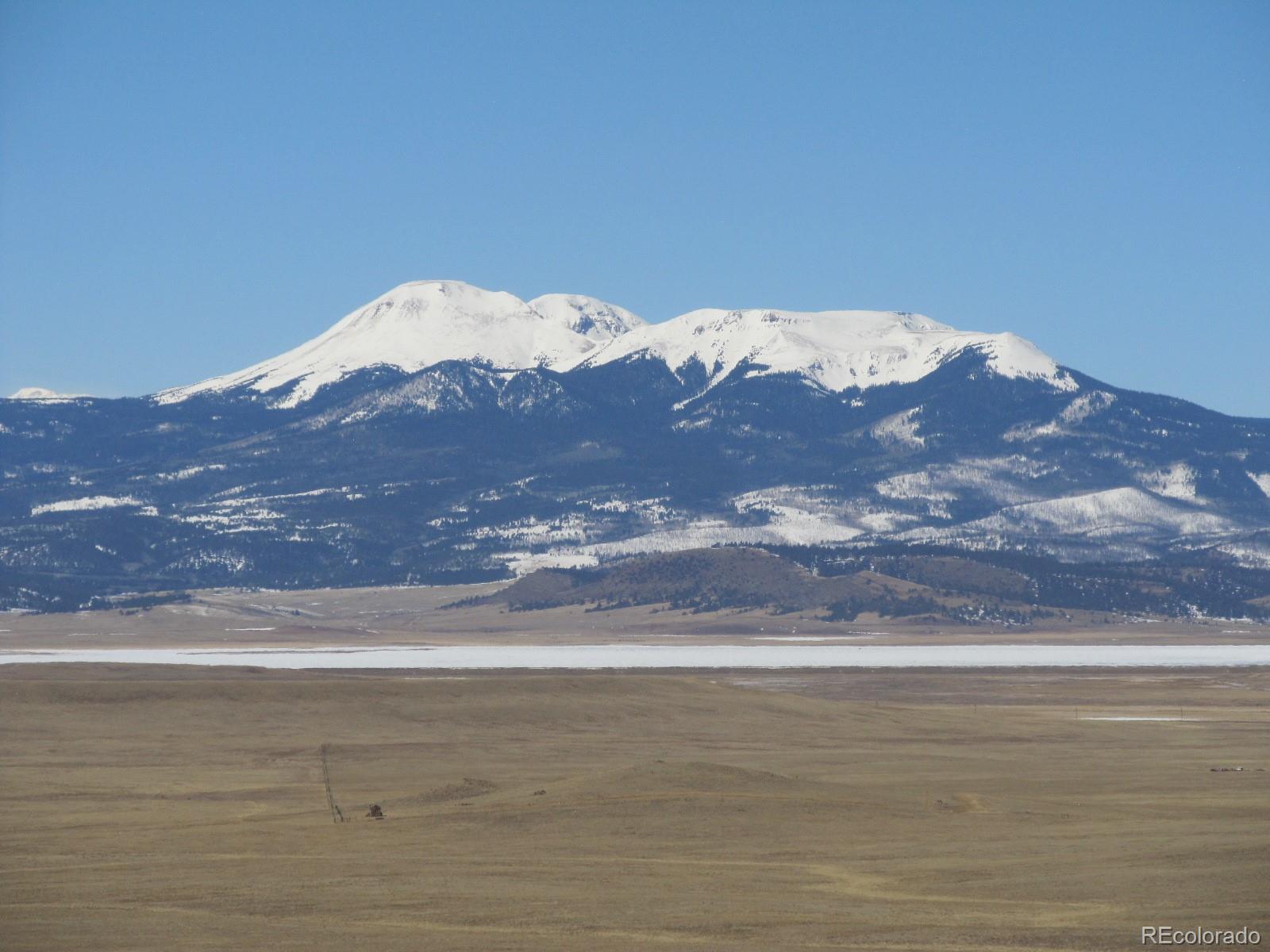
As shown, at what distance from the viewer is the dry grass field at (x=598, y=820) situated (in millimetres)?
37125

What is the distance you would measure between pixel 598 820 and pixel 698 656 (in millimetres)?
110837

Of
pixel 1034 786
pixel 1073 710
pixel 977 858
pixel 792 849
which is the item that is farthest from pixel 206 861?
pixel 1073 710

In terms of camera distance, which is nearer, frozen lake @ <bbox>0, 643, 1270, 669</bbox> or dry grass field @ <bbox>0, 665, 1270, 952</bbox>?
dry grass field @ <bbox>0, 665, 1270, 952</bbox>

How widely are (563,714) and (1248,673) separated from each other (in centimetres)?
6739

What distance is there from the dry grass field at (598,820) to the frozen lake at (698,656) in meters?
49.9

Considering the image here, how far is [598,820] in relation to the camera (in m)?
49.9

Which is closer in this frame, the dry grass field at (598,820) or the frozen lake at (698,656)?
the dry grass field at (598,820)

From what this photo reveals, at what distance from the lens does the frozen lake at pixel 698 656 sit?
143 meters

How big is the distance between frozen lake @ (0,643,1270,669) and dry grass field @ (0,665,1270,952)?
49.9 meters

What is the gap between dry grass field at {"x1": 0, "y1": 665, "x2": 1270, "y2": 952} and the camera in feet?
122

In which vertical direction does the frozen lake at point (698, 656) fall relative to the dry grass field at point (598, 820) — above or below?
above

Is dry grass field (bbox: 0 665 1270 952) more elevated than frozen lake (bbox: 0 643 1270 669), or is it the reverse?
A: frozen lake (bbox: 0 643 1270 669)

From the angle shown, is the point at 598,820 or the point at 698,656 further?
the point at 698,656

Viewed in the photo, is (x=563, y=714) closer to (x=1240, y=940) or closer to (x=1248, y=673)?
(x=1240, y=940)
